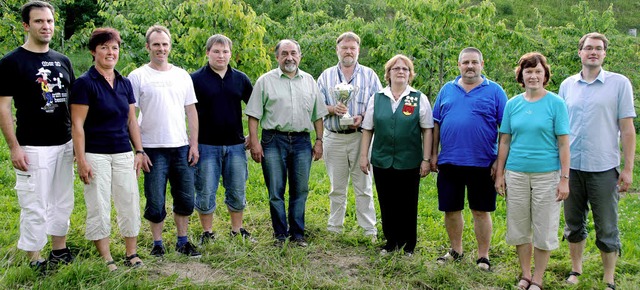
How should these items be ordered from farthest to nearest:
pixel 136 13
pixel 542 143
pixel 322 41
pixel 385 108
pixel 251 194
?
pixel 322 41
pixel 136 13
pixel 251 194
pixel 385 108
pixel 542 143

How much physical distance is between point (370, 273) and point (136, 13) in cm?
692

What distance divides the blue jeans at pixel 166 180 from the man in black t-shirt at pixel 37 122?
0.65 meters

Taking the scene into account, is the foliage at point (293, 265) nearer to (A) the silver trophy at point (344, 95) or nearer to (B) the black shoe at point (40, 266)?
(B) the black shoe at point (40, 266)

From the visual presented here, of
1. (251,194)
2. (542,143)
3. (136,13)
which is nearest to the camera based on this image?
(542,143)

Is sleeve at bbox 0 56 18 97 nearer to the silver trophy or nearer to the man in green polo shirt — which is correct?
the man in green polo shirt

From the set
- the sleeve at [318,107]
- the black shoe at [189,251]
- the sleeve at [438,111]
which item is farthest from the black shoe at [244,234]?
the sleeve at [438,111]

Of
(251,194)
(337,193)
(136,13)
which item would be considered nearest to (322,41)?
(136,13)

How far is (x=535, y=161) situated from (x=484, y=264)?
1.19m

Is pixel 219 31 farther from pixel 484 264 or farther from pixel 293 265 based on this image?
pixel 484 264

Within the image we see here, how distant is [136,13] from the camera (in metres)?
9.61

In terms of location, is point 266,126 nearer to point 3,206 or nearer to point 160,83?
point 160,83

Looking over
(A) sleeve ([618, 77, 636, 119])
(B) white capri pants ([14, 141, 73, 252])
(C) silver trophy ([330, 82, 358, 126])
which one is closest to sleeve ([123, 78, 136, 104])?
(B) white capri pants ([14, 141, 73, 252])

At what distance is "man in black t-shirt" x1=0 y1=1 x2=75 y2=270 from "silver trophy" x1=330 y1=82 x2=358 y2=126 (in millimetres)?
2320

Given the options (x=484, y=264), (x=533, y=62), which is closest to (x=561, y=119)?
(x=533, y=62)
